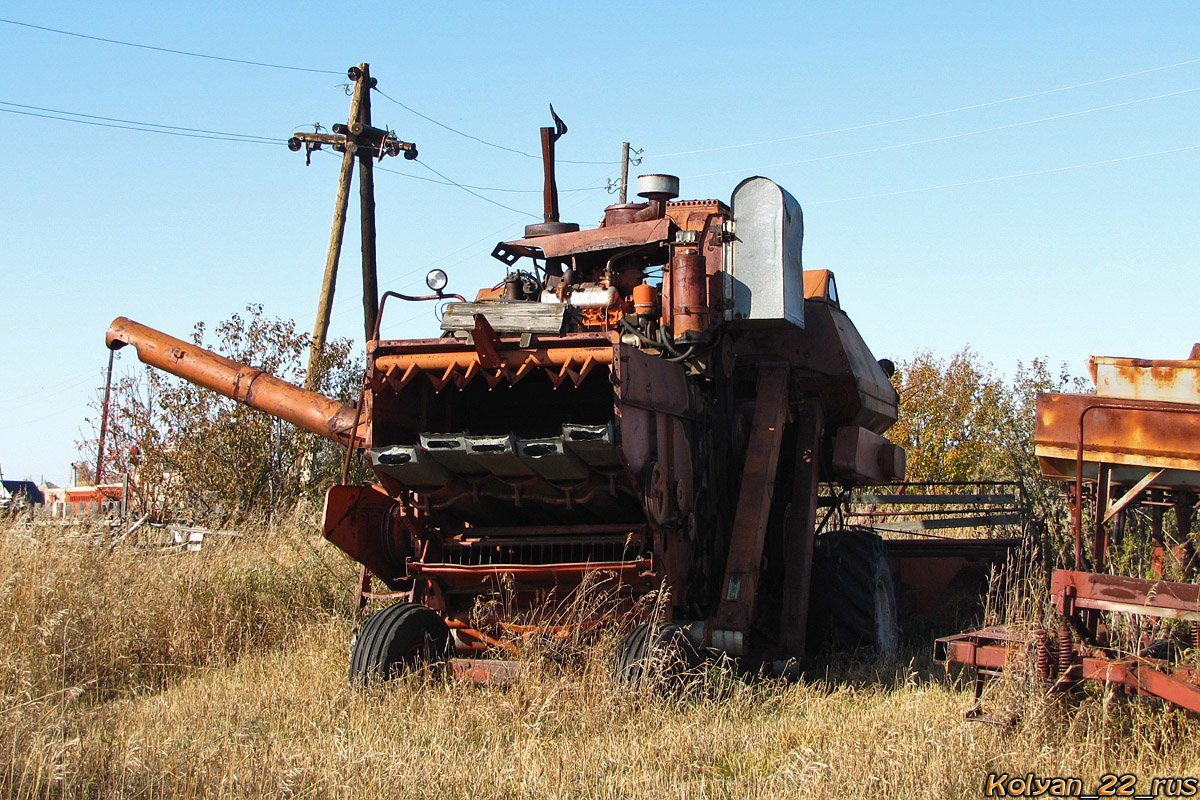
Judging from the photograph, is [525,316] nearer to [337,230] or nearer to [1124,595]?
[1124,595]

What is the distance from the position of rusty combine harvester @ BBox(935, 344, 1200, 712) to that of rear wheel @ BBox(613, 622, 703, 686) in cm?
144

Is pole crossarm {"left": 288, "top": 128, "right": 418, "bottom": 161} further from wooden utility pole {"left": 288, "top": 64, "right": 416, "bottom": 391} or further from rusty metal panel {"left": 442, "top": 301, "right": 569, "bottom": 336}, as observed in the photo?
rusty metal panel {"left": 442, "top": 301, "right": 569, "bottom": 336}

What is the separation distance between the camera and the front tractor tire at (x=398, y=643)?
718 centimetres

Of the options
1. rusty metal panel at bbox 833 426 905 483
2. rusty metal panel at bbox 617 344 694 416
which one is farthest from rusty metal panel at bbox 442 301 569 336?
rusty metal panel at bbox 833 426 905 483

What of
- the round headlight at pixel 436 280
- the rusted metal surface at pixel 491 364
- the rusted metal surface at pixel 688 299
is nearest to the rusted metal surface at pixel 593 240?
the rusted metal surface at pixel 688 299

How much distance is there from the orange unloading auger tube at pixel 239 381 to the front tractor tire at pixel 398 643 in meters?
1.57

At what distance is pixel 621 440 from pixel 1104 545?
8.96ft

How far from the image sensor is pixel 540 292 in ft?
29.6

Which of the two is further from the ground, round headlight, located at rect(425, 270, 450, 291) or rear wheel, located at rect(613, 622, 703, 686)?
round headlight, located at rect(425, 270, 450, 291)

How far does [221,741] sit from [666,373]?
3.33m

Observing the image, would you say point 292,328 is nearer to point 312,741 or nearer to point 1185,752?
point 312,741

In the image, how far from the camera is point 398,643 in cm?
730

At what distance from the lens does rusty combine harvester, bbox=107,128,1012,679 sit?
698 cm

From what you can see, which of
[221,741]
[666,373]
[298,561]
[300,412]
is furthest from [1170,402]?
[298,561]
